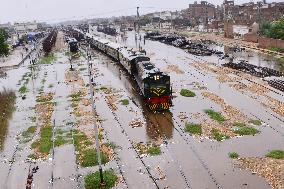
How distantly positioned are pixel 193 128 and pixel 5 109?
1864 cm

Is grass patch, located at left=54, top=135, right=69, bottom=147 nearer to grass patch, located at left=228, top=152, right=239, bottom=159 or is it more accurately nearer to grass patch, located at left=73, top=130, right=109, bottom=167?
grass patch, located at left=73, top=130, right=109, bottom=167

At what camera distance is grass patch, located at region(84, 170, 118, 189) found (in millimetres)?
18891

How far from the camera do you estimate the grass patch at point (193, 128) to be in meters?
26.1

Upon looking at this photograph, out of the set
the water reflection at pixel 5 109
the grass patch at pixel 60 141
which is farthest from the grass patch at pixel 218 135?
the water reflection at pixel 5 109

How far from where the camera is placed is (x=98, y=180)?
19422 millimetres

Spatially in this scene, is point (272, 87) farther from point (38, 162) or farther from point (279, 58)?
point (38, 162)

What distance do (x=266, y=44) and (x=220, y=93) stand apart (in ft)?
123

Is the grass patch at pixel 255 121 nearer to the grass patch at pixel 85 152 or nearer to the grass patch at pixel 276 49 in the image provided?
the grass patch at pixel 85 152

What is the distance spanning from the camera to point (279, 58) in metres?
57.2

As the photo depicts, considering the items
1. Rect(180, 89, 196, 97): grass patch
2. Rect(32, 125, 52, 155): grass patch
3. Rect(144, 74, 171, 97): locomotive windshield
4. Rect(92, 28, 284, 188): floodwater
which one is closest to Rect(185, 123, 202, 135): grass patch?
Rect(92, 28, 284, 188): floodwater

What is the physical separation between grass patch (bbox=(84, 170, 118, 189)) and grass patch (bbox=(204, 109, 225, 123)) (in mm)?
10888

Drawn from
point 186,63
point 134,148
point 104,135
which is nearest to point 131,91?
point 104,135

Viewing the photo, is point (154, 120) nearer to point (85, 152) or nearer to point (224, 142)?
point (224, 142)

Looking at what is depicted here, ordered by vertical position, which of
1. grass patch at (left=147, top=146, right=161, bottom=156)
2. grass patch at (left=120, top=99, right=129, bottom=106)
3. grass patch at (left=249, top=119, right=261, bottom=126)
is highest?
grass patch at (left=120, top=99, right=129, bottom=106)
